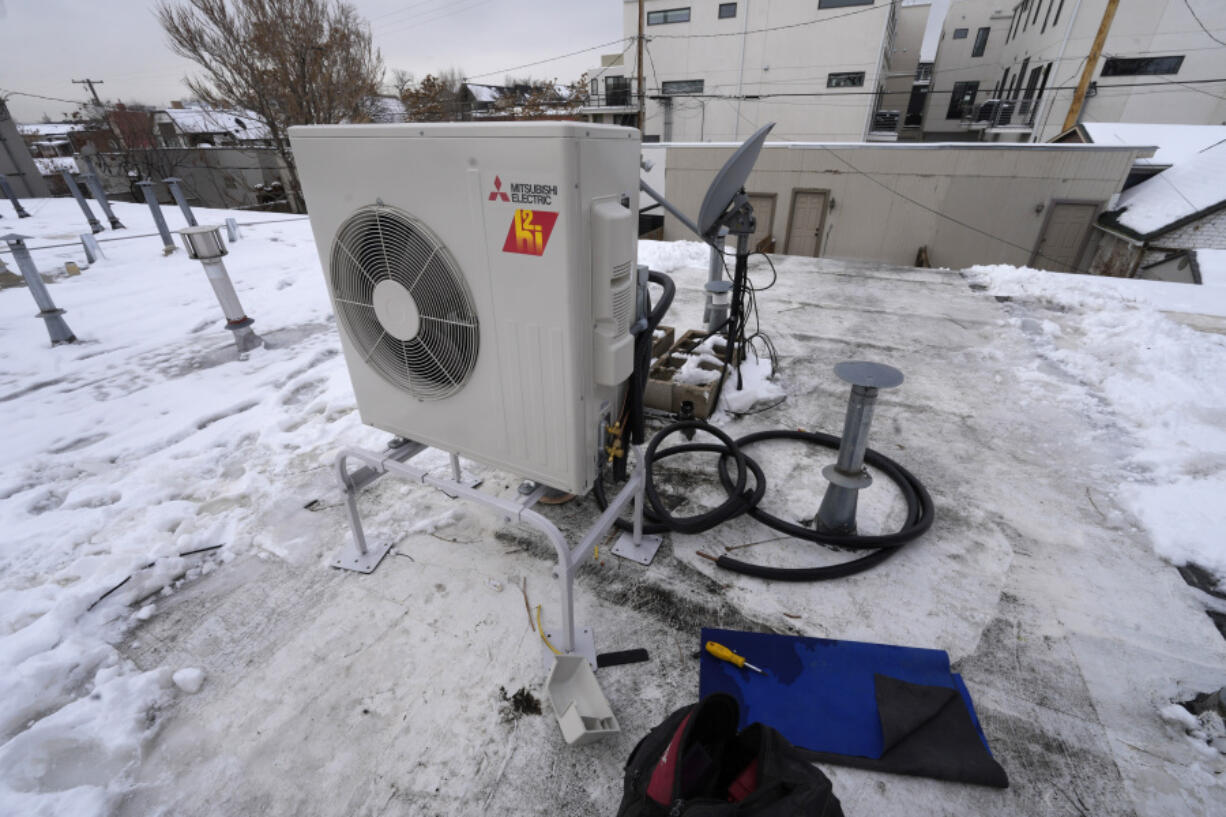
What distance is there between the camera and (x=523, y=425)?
5.14ft

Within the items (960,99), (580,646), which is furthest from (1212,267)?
(960,99)

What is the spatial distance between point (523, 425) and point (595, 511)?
109 cm

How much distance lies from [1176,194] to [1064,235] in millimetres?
1633

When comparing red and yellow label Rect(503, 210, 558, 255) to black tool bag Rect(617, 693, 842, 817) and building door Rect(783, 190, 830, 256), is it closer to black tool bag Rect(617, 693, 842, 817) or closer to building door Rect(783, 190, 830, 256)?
black tool bag Rect(617, 693, 842, 817)

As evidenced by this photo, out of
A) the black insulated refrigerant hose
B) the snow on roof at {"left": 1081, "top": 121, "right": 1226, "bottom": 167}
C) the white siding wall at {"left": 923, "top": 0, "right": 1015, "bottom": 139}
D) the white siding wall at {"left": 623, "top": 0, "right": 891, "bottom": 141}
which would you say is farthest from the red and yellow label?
the white siding wall at {"left": 923, "top": 0, "right": 1015, "bottom": 139}

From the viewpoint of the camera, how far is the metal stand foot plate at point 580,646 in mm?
1760

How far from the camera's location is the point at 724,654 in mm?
1741

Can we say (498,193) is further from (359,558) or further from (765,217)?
(765,217)

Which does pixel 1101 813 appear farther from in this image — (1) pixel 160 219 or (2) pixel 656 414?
(1) pixel 160 219

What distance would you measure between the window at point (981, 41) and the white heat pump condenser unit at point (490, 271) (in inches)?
1316

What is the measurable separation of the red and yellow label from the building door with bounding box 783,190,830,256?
34.4 ft

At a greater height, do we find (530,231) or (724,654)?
(530,231)

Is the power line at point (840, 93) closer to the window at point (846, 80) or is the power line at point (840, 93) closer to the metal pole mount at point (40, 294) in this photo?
the window at point (846, 80)

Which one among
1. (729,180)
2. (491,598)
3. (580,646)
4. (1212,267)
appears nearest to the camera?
(580,646)
